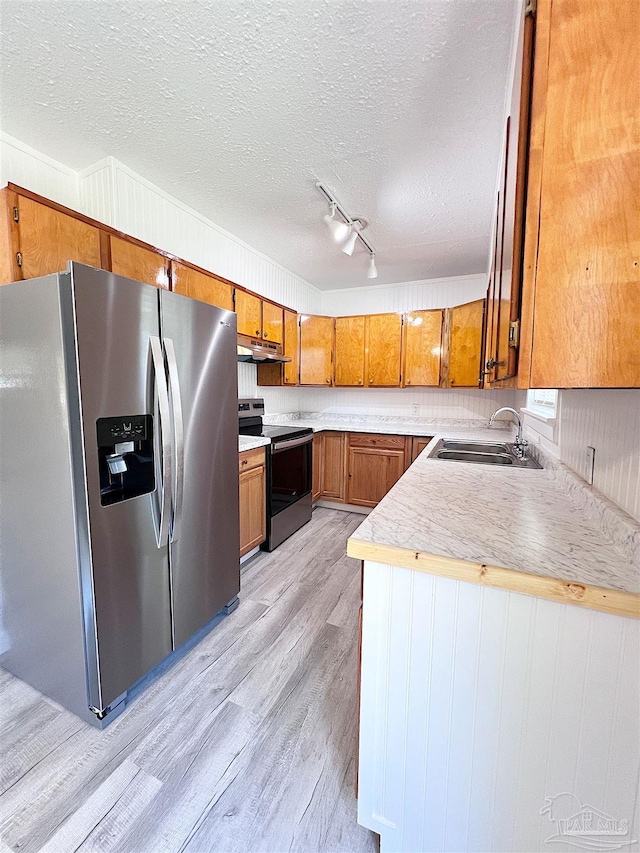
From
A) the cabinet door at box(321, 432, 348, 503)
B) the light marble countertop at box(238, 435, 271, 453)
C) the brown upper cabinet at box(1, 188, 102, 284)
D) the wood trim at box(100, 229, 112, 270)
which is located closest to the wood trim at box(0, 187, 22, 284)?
the brown upper cabinet at box(1, 188, 102, 284)

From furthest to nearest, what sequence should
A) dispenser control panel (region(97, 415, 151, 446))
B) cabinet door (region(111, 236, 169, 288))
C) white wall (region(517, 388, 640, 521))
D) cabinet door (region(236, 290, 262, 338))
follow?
1. cabinet door (region(236, 290, 262, 338))
2. cabinet door (region(111, 236, 169, 288))
3. dispenser control panel (region(97, 415, 151, 446))
4. white wall (region(517, 388, 640, 521))

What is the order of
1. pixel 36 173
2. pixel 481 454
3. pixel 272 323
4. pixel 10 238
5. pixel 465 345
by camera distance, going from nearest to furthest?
1. pixel 10 238
2. pixel 36 173
3. pixel 481 454
4. pixel 272 323
5. pixel 465 345

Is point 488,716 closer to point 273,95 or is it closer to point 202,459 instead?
point 202,459

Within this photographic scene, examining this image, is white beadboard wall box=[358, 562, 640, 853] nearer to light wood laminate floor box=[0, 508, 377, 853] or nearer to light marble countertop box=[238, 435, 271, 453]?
light wood laminate floor box=[0, 508, 377, 853]

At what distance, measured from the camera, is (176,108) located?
1.54 meters

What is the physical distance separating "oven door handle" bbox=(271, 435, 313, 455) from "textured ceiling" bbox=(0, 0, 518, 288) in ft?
5.83

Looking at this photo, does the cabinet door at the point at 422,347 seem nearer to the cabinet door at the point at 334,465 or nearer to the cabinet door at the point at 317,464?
the cabinet door at the point at 334,465

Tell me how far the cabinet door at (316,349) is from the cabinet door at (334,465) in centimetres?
70

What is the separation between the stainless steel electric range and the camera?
2.76m

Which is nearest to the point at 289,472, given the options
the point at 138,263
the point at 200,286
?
→ the point at 200,286

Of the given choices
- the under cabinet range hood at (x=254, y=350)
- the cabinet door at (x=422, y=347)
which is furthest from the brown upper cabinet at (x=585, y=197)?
the cabinet door at (x=422, y=347)

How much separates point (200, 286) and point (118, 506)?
1.62m

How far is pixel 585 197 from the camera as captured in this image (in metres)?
0.64

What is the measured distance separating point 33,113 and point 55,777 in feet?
9.09
